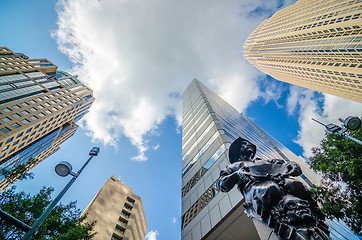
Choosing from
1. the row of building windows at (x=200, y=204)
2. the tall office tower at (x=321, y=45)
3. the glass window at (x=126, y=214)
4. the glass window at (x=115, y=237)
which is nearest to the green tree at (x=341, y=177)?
the row of building windows at (x=200, y=204)

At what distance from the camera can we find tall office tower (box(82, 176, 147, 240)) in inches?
1300

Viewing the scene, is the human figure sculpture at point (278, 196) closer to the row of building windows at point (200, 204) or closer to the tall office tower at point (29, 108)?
the row of building windows at point (200, 204)

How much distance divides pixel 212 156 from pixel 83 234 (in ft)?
35.4

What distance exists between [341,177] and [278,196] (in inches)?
234

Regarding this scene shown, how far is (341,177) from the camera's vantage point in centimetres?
870

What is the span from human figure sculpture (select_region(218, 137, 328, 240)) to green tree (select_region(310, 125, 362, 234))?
12.4 feet

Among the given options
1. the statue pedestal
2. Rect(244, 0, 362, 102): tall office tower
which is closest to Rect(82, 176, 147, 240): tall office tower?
the statue pedestal

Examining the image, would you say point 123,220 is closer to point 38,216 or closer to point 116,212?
point 116,212

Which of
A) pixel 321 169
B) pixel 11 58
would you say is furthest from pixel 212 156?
pixel 11 58

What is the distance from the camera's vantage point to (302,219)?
4484mm

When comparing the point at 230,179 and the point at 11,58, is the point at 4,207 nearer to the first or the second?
the point at 230,179

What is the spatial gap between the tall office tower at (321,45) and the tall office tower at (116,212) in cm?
6279

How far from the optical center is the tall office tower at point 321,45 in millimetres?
46344

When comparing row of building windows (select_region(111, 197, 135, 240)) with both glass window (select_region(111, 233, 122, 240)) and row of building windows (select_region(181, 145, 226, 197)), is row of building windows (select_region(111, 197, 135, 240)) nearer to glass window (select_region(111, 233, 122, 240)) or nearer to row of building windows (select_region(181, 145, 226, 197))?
glass window (select_region(111, 233, 122, 240))
